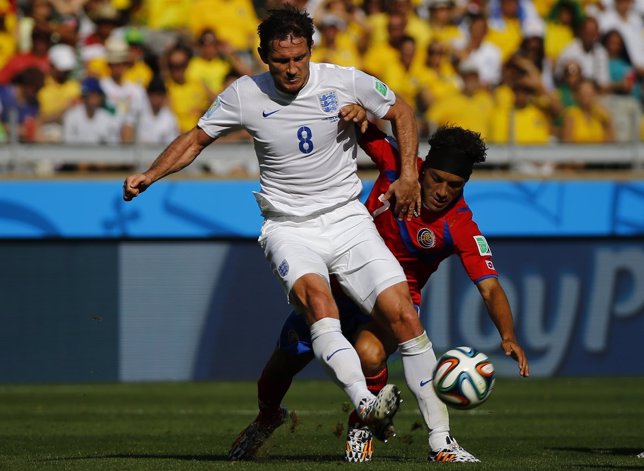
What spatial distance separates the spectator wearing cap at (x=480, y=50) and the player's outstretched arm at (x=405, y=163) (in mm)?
10045

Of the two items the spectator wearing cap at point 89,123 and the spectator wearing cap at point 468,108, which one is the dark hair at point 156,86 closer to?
the spectator wearing cap at point 89,123

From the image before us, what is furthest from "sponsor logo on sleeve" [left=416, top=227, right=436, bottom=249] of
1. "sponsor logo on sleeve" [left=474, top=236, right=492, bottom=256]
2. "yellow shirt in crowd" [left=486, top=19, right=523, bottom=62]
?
"yellow shirt in crowd" [left=486, top=19, right=523, bottom=62]

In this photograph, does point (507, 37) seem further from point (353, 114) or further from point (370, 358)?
point (370, 358)

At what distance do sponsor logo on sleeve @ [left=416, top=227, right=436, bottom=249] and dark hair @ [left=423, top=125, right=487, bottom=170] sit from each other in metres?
0.40

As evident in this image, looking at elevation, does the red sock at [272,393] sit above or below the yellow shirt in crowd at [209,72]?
below

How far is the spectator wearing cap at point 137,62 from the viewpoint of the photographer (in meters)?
16.9

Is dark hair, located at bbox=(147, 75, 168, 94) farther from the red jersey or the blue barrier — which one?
the red jersey

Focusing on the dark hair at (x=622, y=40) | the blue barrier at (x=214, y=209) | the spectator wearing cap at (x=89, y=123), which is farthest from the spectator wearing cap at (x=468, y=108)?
the spectator wearing cap at (x=89, y=123)

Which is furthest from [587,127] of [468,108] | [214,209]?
[214,209]

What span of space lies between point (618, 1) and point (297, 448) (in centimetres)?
1207

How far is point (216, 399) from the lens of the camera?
14.1m

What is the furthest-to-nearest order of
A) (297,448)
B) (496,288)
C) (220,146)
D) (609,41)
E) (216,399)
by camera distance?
1. (609,41)
2. (220,146)
3. (216,399)
4. (297,448)
5. (496,288)

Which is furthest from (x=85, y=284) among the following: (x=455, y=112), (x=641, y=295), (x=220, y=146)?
(x=641, y=295)

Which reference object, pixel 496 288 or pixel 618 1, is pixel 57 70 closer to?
pixel 618 1
